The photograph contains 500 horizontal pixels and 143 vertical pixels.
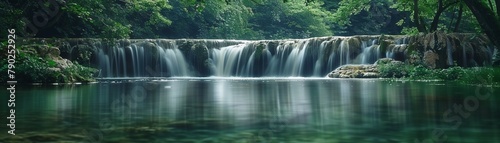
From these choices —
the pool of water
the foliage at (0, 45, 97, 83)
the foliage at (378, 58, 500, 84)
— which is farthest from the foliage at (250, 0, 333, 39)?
the pool of water

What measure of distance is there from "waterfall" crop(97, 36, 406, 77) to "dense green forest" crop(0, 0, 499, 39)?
1916mm

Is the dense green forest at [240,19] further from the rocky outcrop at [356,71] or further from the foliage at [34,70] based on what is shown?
the foliage at [34,70]

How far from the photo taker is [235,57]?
1325 inches

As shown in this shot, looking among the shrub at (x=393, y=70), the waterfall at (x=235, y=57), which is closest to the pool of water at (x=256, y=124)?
the shrub at (x=393, y=70)

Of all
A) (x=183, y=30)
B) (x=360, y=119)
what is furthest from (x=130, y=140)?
(x=183, y=30)

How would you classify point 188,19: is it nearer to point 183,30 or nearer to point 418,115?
point 183,30

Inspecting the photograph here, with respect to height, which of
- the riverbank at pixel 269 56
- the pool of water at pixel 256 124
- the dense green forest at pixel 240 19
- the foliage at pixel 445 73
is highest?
the dense green forest at pixel 240 19

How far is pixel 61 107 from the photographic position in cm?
762

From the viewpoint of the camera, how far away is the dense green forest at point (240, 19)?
28.8 meters

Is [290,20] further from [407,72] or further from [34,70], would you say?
[34,70]

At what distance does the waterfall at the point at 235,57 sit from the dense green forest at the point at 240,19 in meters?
1.92

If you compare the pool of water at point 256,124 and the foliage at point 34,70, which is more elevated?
the foliage at point 34,70

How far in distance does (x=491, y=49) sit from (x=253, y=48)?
1287cm

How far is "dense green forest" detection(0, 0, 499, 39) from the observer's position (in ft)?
94.6
